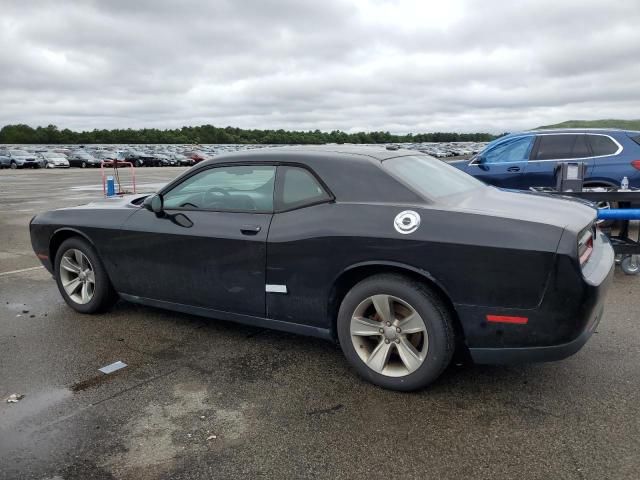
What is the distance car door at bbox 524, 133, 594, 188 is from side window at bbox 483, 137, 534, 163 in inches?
5.0

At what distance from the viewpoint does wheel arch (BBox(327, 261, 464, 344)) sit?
323 cm

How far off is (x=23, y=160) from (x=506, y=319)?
46428 millimetres

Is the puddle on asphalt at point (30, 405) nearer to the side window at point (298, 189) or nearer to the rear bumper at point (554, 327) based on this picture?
the side window at point (298, 189)

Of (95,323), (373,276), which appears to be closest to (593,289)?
(373,276)

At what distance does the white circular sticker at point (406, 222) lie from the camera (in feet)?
10.7

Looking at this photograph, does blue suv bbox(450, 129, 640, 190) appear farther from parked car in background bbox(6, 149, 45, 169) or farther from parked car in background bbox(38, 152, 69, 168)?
parked car in background bbox(38, 152, 69, 168)

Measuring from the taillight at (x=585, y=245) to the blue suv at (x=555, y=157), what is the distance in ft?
17.9

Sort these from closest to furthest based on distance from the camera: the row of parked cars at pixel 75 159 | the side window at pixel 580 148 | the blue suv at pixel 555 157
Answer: the blue suv at pixel 555 157 < the side window at pixel 580 148 < the row of parked cars at pixel 75 159

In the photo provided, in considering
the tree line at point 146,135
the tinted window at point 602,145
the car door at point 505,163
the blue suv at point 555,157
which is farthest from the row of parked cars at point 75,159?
the tree line at point 146,135

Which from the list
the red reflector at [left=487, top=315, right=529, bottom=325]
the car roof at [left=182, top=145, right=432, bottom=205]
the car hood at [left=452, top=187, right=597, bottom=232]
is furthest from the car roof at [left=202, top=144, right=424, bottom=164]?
the red reflector at [left=487, top=315, right=529, bottom=325]

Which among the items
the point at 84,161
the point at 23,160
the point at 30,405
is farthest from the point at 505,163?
the point at 84,161

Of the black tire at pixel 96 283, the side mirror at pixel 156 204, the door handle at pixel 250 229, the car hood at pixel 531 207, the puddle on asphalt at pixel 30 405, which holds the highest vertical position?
the car hood at pixel 531 207

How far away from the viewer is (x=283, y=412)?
315 cm

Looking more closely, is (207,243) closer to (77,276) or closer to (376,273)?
(376,273)
